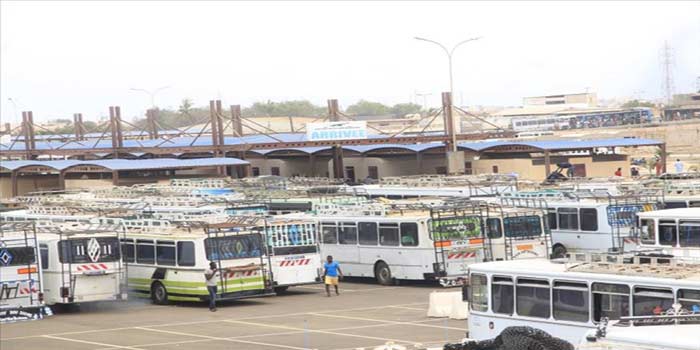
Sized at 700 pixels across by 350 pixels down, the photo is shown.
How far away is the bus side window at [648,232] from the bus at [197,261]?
9337mm

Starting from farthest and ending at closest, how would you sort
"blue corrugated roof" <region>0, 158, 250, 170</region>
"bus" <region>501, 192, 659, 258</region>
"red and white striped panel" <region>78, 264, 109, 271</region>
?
"blue corrugated roof" <region>0, 158, 250, 170</region>, "bus" <region>501, 192, 659, 258</region>, "red and white striped panel" <region>78, 264, 109, 271</region>

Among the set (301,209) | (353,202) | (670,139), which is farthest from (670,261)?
(670,139)

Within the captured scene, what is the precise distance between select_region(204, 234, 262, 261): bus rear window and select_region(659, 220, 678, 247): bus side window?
9.89m

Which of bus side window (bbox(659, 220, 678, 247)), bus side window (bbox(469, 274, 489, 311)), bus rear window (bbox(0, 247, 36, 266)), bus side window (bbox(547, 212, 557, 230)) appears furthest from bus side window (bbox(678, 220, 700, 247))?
bus rear window (bbox(0, 247, 36, 266))

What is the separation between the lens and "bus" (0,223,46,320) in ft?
97.8

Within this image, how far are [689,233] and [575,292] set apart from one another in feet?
37.0

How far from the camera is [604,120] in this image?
15450 cm

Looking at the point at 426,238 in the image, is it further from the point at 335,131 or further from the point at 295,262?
the point at 335,131

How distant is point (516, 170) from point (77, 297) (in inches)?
1713

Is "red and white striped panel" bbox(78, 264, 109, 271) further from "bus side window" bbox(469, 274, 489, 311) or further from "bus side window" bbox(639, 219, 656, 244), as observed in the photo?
"bus side window" bbox(469, 274, 489, 311)

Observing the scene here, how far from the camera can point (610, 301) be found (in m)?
18.2

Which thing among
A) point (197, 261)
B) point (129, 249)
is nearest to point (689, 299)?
point (197, 261)

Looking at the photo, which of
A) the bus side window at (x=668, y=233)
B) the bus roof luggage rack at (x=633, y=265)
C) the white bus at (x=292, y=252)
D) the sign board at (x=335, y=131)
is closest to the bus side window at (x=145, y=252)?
the white bus at (x=292, y=252)

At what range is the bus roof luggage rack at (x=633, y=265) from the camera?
58.6 feet
